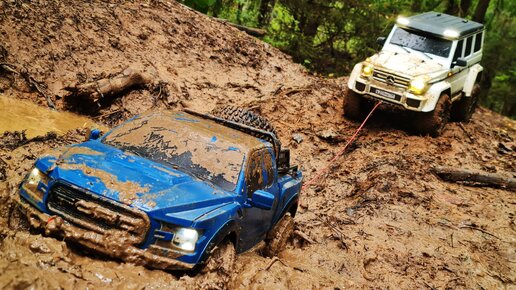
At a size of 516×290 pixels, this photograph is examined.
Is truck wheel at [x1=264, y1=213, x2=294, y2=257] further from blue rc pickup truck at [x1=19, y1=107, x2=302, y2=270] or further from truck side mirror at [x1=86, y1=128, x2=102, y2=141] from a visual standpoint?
truck side mirror at [x1=86, y1=128, x2=102, y2=141]

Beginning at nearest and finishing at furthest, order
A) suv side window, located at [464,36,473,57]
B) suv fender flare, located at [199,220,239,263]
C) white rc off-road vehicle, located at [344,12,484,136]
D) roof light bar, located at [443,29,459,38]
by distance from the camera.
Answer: suv fender flare, located at [199,220,239,263], white rc off-road vehicle, located at [344,12,484,136], roof light bar, located at [443,29,459,38], suv side window, located at [464,36,473,57]

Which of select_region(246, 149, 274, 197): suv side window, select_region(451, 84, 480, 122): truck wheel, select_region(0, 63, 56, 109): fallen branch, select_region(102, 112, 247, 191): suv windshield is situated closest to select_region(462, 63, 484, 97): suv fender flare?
select_region(451, 84, 480, 122): truck wheel

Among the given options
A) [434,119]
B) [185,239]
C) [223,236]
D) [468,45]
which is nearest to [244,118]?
[223,236]

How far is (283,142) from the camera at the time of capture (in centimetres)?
1129

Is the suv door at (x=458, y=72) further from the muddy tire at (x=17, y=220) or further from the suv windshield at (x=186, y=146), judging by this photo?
the muddy tire at (x=17, y=220)

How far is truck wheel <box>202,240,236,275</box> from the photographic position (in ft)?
14.7

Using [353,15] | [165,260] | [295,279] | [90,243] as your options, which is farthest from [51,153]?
[353,15]

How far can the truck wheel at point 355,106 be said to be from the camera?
12.0 metres

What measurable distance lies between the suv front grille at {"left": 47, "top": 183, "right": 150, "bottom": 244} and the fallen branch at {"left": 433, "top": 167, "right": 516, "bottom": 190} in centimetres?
736

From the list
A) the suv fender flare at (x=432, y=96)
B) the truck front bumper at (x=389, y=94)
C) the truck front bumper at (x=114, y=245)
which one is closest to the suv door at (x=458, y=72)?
the suv fender flare at (x=432, y=96)

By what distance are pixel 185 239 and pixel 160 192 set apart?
50 cm

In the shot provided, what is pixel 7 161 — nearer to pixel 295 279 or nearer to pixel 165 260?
pixel 165 260

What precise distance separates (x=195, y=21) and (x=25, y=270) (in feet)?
38.5

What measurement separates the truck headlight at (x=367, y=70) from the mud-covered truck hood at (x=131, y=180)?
24.1 feet
